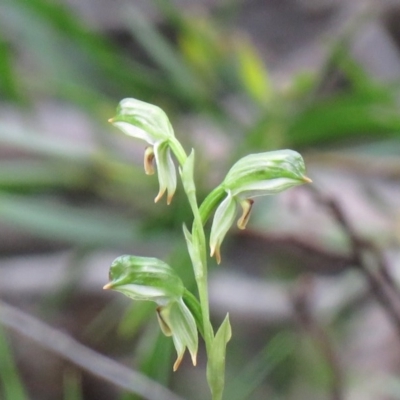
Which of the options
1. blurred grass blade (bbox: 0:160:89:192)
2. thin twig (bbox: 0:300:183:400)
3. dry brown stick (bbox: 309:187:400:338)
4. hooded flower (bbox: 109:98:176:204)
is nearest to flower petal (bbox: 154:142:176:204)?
hooded flower (bbox: 109:98:176:204)

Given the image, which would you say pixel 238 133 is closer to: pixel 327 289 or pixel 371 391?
pixel 327 289

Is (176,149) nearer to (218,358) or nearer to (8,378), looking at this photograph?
(218,358)

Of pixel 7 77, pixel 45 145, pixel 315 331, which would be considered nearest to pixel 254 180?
pixel 315 331

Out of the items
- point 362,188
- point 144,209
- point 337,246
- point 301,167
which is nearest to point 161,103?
point 144,209

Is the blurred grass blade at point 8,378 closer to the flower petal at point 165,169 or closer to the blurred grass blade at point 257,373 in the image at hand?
the blurred grass blade at point 257,373

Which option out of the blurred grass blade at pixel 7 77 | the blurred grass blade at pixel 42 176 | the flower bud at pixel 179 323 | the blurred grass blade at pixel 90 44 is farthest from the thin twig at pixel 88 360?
the blurred grass blade at pixel 90 44
